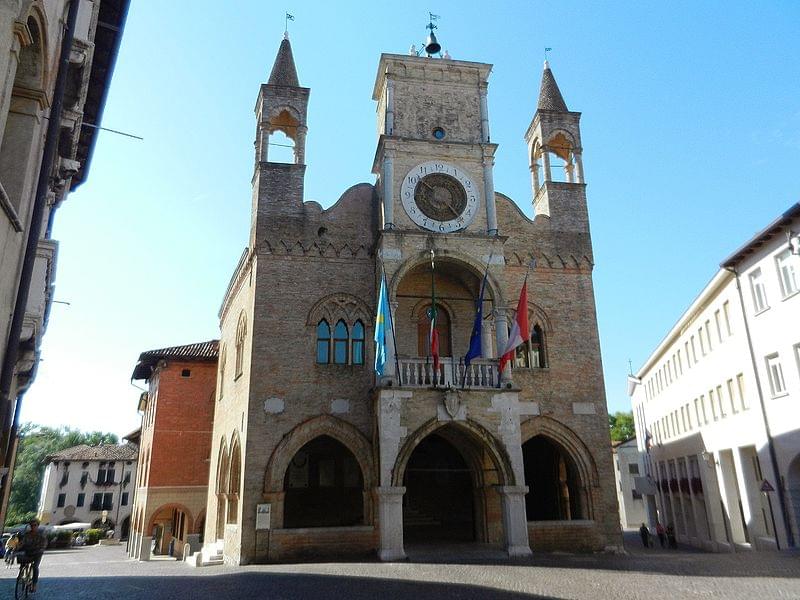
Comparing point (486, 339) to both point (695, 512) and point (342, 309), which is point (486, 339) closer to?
point (342, 309)

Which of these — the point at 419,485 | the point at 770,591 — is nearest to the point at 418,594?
the point at 770,591

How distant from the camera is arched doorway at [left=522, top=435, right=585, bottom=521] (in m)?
19.5

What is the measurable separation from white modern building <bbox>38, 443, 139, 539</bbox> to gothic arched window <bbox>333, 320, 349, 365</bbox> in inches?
2011

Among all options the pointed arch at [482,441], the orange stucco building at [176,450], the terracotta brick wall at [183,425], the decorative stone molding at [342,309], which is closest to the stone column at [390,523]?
the pointed arch at [482,441]

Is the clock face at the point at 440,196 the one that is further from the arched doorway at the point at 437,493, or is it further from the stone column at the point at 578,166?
the arched doorway at the point at 437,493

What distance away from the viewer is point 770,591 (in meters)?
11.1

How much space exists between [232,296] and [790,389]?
18.6m

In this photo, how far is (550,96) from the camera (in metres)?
23.4

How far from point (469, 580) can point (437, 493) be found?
28.1ft

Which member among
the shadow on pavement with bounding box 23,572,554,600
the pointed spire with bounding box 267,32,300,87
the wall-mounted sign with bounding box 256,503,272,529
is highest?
the pointed spire with bounding box 267,32,300,87

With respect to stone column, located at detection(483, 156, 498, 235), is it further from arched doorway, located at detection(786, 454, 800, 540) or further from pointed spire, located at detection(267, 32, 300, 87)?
arched doorway, located at detection(786, 454, 800, 540)

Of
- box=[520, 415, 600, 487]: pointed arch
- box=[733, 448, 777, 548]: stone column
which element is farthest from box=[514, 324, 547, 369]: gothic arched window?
box=[733, 448, 777, 548]: stone column

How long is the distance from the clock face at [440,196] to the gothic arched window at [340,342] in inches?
155

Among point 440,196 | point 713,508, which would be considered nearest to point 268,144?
point 440,196
